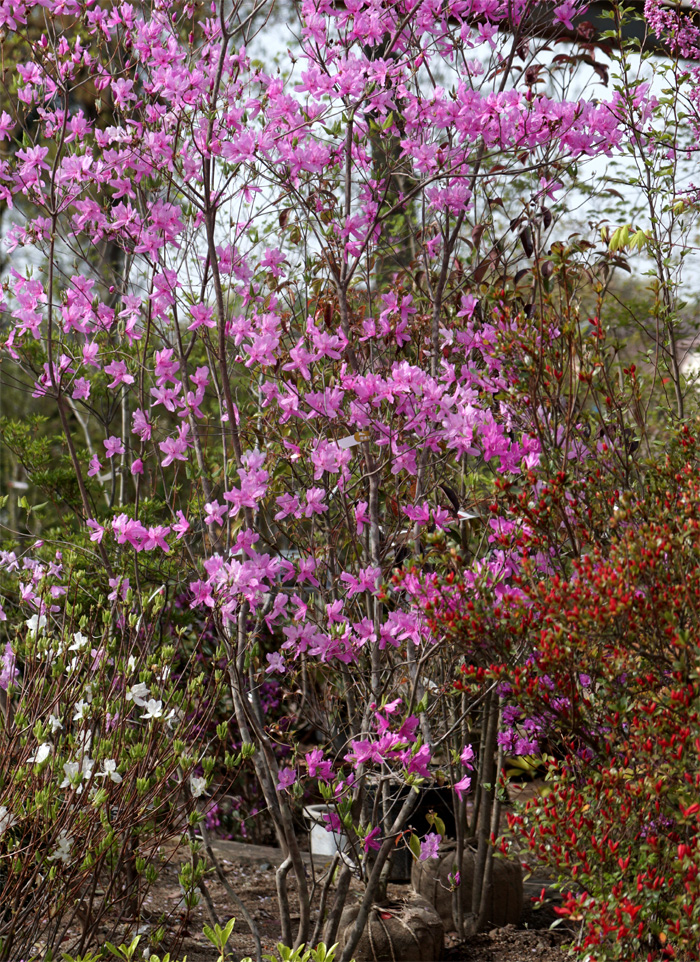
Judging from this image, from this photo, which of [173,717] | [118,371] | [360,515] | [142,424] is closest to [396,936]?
[173,717]

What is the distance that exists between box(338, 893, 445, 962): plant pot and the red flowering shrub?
115 cm

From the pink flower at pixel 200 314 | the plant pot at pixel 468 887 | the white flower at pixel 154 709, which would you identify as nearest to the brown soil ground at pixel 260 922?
the plant pot at pixel 468 887

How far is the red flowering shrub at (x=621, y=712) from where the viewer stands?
1.84 meters

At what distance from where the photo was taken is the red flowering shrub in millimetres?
1841

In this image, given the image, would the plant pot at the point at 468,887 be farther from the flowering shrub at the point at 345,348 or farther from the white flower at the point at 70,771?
the white flower at the point at 70,771

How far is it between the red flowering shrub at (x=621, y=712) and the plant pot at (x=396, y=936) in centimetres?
115

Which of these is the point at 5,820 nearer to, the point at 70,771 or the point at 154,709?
the point at 70,771

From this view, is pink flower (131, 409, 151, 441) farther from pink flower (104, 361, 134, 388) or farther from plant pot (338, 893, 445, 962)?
plant pot (338, 893, 445, 962)

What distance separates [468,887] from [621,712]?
204cm

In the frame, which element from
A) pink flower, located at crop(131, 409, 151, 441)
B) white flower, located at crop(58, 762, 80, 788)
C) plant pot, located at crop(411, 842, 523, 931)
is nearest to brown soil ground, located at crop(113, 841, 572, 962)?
plant pot, located at crop(411, 842, 523, 931)

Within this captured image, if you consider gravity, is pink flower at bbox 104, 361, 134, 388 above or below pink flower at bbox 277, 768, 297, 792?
above

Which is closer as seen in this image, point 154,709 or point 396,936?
point 154,709

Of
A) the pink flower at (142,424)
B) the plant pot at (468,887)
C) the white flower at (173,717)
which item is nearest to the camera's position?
the white flower at (173,717)

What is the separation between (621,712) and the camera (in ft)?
6.65
